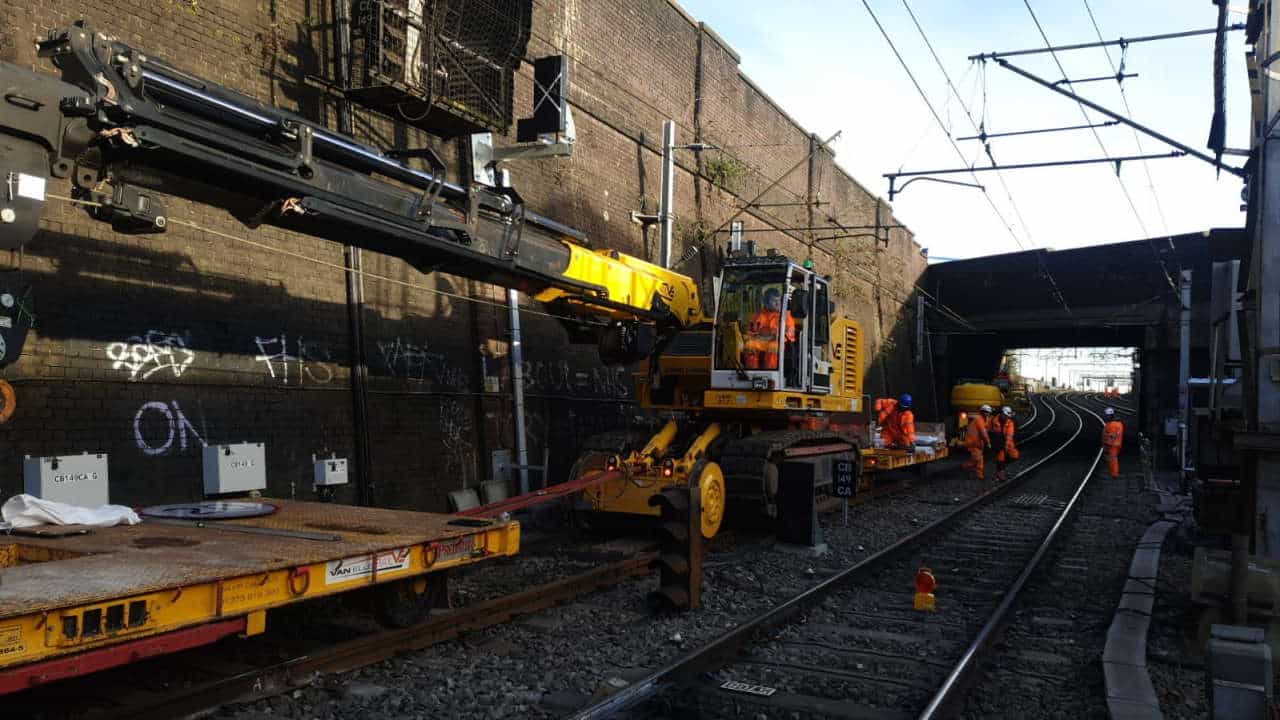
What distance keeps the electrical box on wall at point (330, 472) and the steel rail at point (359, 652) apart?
372 centimetres

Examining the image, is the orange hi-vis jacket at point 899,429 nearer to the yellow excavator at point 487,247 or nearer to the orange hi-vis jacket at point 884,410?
the orange hi-vis jacket at point 884,410

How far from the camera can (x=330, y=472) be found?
10625 mm

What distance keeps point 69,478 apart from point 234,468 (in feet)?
5.44

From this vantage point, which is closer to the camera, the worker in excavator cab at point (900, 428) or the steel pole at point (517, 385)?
the steel pole at point (517, 385)

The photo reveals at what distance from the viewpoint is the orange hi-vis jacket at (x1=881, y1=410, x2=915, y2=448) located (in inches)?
731

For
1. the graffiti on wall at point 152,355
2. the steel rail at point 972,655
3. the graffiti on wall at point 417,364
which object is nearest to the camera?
the steel rail at point 972,655

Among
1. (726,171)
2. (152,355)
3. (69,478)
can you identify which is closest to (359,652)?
(69,478)

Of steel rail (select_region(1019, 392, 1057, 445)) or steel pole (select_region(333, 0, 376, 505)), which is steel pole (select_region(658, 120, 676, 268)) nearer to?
steel pole (select_region(333, 0, 376, 505))

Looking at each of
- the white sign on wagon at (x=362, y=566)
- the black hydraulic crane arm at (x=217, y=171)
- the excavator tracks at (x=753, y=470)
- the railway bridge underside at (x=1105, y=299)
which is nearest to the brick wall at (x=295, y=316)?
the black hydraulic crane arm at (x=217, y=171)

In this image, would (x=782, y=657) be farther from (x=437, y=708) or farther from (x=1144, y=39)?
(x=1144, y=39)

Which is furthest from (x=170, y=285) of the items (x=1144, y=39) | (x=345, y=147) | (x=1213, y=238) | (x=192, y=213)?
(x=1213, y=238)

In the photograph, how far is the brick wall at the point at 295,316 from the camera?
859 centimetres

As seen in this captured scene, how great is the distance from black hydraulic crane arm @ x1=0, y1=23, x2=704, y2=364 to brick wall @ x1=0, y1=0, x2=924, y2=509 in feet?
3.42

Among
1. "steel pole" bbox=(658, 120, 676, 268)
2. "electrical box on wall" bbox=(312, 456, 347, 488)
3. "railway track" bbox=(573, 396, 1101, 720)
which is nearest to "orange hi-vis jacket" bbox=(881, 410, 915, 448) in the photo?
"steel pole" bbox=(658, 120, 676, 268)
